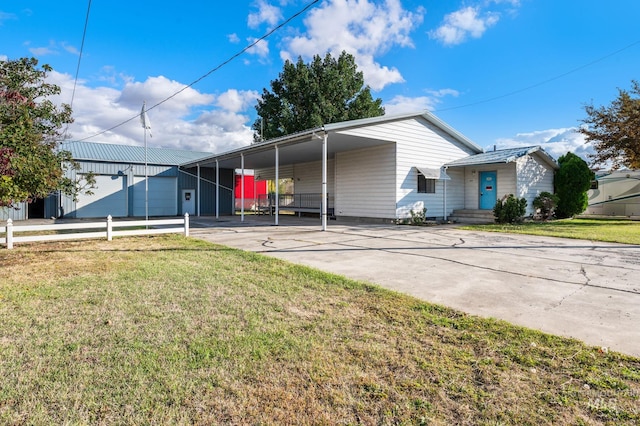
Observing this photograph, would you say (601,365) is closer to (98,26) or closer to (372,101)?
(98,26)

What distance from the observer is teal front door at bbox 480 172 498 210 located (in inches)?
632

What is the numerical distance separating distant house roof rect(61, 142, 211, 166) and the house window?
44.6ft

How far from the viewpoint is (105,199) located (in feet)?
67.3

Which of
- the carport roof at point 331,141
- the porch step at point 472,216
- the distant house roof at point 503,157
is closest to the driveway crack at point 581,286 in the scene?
the carport roof at point 331,141

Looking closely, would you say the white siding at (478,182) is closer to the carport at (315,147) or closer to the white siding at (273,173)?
the carport at (315,147)

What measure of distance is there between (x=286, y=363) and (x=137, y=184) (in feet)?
72.4

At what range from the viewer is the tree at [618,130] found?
15664 millimetres

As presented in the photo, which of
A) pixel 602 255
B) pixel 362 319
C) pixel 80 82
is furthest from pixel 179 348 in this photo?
pixel 80 82

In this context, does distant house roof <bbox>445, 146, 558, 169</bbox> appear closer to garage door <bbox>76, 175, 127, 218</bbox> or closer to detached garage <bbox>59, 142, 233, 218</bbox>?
detached garage <bbox>59, 142, 233, 218</bbox>

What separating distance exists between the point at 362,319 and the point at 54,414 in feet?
8.18

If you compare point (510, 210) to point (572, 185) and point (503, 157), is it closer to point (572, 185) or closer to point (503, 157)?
point (503, 157)

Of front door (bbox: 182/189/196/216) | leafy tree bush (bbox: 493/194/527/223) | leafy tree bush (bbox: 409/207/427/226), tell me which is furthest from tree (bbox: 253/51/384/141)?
leafy tree bush (bbox: 493/194/527/223)

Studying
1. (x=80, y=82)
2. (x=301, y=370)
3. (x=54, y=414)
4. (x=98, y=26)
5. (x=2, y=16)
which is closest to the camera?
(x=54, y=414)

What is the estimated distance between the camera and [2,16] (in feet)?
30.2
